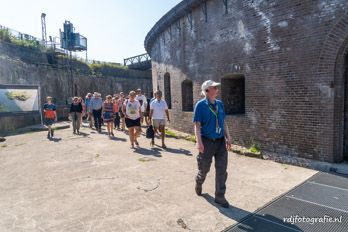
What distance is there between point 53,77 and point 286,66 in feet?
60.5

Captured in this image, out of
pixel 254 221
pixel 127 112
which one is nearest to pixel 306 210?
pixel 254 221

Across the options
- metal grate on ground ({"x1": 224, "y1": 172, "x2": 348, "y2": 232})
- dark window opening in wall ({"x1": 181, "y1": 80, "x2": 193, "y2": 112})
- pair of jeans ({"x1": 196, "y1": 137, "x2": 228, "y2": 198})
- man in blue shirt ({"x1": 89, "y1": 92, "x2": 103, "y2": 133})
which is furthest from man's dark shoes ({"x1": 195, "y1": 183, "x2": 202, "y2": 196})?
man in blue shirt ({"x1": 89, "y1": 92, "x2": 103, "y2": 133})

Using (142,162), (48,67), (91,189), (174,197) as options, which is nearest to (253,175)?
(174,197)

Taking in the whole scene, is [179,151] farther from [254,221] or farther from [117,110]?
[117,110]

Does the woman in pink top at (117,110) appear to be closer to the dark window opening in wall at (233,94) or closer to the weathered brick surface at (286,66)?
the weathered brick surface at (286,66)

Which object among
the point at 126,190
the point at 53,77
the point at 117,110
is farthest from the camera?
the point at 53,77

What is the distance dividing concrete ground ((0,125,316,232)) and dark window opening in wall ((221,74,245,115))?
86.8 inches

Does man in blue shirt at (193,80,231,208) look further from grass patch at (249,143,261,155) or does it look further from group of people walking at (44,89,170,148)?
group of people walking at (44,89,170,148)

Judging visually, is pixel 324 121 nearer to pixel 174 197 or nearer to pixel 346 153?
pixel 346 153

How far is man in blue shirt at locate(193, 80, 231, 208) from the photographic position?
4168 mm

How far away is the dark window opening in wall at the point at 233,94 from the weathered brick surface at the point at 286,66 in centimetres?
44

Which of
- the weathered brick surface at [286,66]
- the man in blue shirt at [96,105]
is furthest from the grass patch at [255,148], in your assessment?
the man in blue shirt at [96,105]

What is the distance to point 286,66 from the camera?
259 inches

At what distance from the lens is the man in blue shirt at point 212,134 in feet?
13.7
